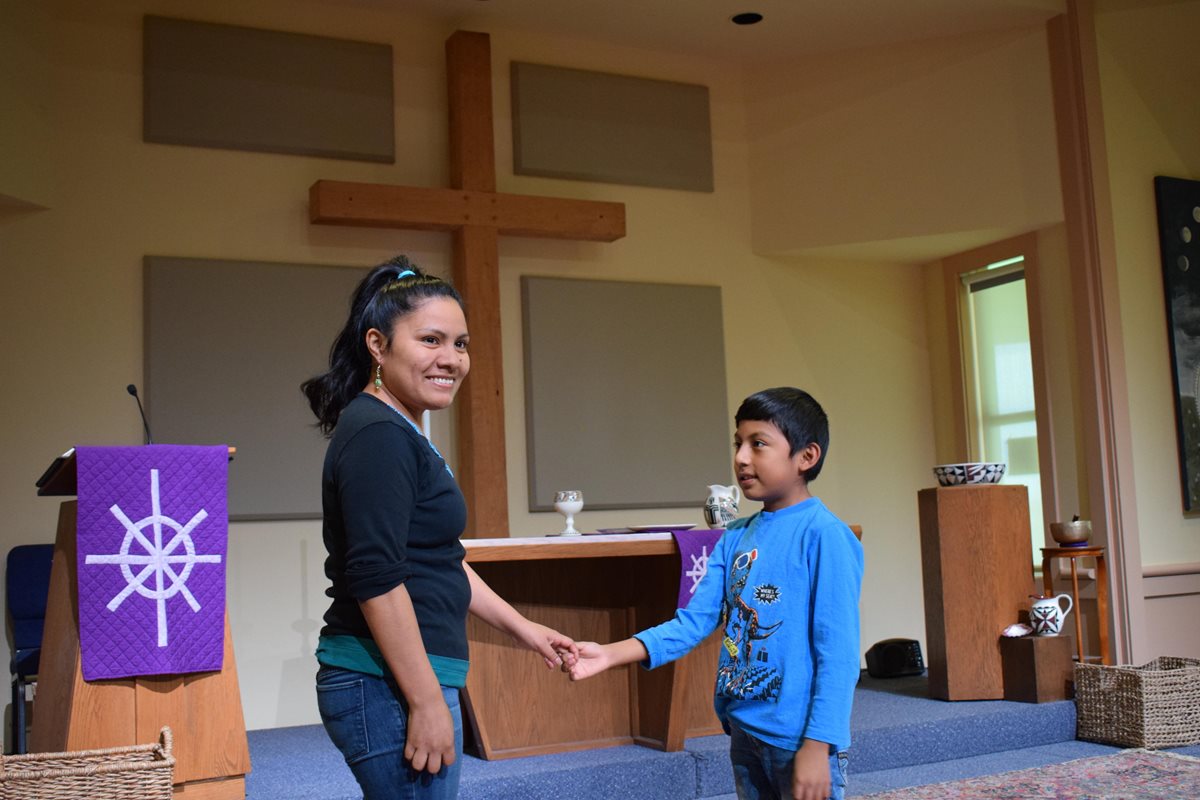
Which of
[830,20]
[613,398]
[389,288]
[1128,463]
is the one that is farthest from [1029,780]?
[830,20]

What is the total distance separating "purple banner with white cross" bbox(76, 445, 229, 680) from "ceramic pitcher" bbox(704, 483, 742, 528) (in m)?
1.64

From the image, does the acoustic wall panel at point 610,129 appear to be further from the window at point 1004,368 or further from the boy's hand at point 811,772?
the boy's hand at point 811,772

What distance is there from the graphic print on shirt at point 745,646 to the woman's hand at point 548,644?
10.0 inches

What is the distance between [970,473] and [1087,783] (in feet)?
4.18

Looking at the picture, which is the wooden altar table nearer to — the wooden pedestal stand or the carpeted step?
the carpeted step

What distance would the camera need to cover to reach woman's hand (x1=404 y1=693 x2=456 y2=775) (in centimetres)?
145

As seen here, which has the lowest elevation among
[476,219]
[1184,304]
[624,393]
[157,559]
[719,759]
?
[719,759]

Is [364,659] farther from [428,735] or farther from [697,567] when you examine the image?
[697,567]

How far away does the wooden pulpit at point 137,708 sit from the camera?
289cm

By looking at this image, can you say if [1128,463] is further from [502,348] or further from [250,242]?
[250,242]

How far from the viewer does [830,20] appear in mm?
5449

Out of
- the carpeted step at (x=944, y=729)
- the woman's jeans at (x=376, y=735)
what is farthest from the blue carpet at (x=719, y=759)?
the woman's jeans at (x=376, y=735)

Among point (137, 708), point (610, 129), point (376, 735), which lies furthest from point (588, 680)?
point (610, 129)

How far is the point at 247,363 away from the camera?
4.93m
